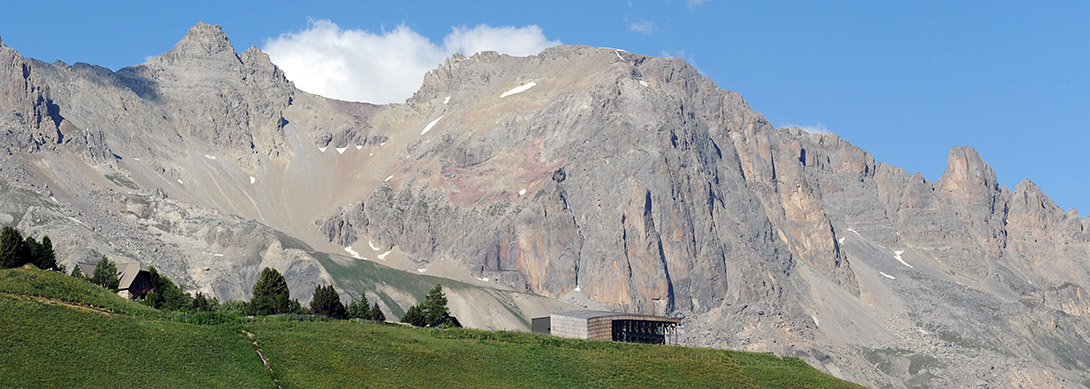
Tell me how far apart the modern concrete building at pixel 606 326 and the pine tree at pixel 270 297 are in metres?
27.3

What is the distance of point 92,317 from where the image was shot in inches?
3625

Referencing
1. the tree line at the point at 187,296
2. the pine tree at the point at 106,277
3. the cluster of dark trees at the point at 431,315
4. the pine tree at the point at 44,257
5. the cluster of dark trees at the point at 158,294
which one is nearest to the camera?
the tree line at the point at 187,296

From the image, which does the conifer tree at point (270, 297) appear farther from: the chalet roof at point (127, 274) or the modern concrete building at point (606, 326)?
the modern concrete building at point (606, 326)

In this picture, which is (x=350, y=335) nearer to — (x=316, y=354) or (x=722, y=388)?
(x=316, y=354)

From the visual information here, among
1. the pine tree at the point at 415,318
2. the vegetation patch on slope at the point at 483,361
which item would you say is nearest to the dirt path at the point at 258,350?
the vegetation patch on slope at the point at 483,361

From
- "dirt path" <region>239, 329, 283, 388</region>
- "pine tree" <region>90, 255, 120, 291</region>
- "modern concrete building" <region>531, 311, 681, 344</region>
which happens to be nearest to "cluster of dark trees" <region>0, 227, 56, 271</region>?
"pine tree" <region>90, 255, 120, 291</region>

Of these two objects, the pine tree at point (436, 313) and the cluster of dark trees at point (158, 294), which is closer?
the cluster of dark trees at point (158, 294)

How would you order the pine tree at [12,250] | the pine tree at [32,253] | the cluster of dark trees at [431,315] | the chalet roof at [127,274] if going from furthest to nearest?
the cluster of dark trees at [431,315] → the chalet roof at [127,274] → the pine tree at [32,253] → the pine tree at [12,250]

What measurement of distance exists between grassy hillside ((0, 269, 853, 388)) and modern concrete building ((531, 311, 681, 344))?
19.4 m

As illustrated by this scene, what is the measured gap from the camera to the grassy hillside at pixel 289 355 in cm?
8525

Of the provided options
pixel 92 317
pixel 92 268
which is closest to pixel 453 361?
pixel 92 317

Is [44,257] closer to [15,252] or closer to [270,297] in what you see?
[15,252]

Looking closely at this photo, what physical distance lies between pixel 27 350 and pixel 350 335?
82.7ft

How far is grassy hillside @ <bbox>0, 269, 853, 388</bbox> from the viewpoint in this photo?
85.2 meters
